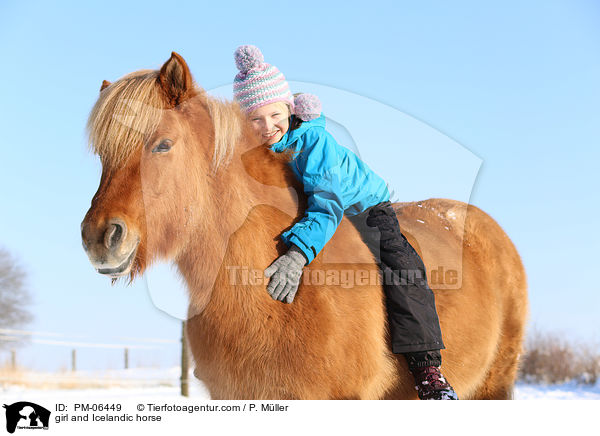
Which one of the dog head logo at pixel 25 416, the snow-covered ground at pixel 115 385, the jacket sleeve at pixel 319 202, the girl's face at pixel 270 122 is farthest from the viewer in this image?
the snow-covered ground at pixel 115 385

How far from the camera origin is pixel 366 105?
Result: 297 centimetres

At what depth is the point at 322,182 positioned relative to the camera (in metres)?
2.64

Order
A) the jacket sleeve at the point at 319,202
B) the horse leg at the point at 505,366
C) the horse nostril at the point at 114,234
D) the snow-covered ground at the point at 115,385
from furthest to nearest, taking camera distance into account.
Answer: the snow-covered ground at the point at 115,385, the horse leg at the point at 505,366, the jacket sleeve at the point at 319,202, the horse nostril at the point at 114,234

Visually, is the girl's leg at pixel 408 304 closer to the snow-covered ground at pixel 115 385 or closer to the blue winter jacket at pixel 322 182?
the blue winter jacket at pixel 322 182

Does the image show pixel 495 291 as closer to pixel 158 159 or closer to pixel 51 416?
pixel 158 159

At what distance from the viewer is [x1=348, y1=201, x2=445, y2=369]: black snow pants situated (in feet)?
9.08

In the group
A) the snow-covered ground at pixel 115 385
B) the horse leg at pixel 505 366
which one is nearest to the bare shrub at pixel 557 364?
the snow-covered ground at pixel 115 385

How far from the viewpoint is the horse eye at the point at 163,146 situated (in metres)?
2.45

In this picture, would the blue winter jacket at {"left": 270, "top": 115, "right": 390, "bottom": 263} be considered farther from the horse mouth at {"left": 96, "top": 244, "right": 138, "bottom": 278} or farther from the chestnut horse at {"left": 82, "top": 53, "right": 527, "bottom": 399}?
the horse mouth at {"left": 96, "top": 244, "right": 138, "bottom": 278}

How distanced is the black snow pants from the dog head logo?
185 cm

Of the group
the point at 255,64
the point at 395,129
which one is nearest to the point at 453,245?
the point at 395,129

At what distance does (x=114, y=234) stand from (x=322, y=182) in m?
1.09

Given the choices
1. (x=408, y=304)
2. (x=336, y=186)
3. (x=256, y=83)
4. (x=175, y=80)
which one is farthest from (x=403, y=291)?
(x=175, y=80)

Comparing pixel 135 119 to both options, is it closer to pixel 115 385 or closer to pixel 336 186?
pixel 336 186
